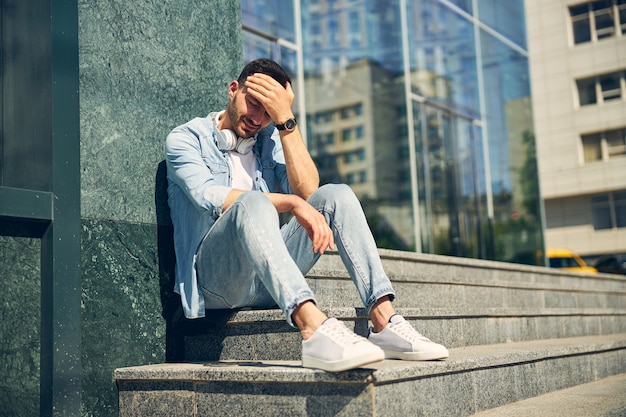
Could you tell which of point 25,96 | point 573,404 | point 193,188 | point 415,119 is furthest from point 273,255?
point 415,119

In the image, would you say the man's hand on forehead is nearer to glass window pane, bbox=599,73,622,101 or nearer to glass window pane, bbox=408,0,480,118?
glass window pane, bbox=408,0,480,118

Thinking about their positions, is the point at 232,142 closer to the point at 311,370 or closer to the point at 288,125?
the point at 288,125

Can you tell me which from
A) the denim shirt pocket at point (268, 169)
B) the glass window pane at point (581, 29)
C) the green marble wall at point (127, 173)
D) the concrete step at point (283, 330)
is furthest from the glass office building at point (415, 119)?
the glass window pane at point (581, 29)

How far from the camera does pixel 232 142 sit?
373 centimetres

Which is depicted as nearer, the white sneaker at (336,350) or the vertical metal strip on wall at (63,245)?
the white sneaker at (336,350)

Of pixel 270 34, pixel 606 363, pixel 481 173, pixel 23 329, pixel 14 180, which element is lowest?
pixel 606 363

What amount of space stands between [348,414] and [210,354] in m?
1.17

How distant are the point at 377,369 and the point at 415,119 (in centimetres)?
806

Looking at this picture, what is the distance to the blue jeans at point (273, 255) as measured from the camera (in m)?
2.92

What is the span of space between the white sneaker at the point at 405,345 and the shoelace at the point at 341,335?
0.43 meters

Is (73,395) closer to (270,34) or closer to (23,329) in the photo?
(23,329)

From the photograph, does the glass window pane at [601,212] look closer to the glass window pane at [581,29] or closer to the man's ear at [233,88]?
the glass window pane at [581,29]

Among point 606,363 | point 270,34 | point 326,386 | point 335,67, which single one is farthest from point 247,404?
point 335,67

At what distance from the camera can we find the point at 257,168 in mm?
3912
